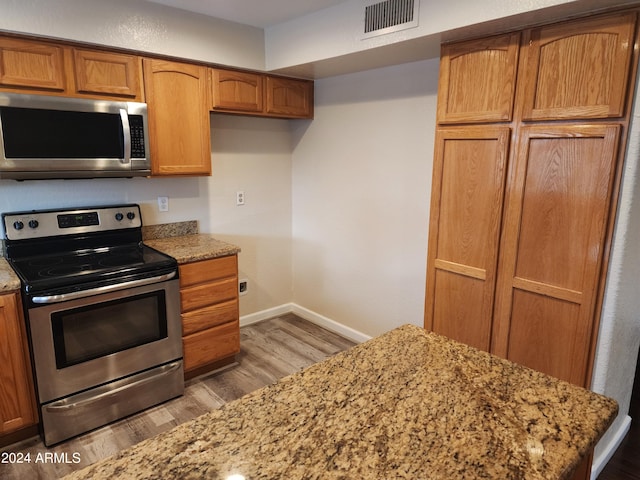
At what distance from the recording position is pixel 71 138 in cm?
237

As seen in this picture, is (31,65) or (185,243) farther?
(185,243)

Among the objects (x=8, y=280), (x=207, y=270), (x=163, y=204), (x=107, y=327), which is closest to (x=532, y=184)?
(x=207, y=270)

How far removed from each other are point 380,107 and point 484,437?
2.57 metres

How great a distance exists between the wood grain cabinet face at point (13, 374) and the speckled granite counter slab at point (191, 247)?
0.87m

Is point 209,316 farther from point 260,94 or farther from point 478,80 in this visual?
point 478,80

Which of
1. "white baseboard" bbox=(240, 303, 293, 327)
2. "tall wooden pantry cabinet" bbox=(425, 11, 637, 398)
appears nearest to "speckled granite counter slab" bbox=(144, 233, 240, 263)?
"white baseboard" bbox=(240, 303, 293, 327)

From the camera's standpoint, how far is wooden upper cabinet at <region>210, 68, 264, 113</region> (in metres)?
2.97

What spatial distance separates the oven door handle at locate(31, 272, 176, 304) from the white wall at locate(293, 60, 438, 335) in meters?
1.53

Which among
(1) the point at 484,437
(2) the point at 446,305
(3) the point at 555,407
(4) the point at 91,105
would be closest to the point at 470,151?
(2) the point at 446,305

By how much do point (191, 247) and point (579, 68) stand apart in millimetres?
2430

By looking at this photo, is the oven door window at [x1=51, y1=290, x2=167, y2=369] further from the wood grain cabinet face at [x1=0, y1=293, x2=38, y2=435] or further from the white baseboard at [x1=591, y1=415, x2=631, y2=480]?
the white baseboard at [x1=591, y1=415, x2=631, y2=480]

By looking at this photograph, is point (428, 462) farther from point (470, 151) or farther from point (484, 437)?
point (470, 151)

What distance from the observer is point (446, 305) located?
94.6 inches

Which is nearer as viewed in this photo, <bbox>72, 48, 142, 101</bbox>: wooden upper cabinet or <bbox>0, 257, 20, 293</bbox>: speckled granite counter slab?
<bbox>0, 257, 20, 293</bbox>: speckled granite counter slab
